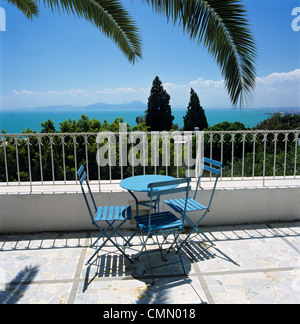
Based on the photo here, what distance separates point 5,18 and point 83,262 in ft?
13.2

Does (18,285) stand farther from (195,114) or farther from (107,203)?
(195,114)

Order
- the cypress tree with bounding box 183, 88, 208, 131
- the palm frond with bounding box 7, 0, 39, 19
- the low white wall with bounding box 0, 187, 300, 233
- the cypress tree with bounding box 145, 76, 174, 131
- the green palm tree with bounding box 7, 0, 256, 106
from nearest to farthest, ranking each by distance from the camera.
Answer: the green palm tree with bounding box 7, 0, 256, 106, the low white wall with bounding box 0, 187, 300, 233, the palm frond with bounding box 7, 0, 39, 19, the cypress tree with bounding box 183, 88, 208, 131, the cypress tree with bounding box 145, 76, 174, 131

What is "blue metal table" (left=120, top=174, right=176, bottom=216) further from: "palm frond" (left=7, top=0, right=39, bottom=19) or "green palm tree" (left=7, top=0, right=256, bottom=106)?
"palm frond" (left=7, top=0, right=39, bottom=19)

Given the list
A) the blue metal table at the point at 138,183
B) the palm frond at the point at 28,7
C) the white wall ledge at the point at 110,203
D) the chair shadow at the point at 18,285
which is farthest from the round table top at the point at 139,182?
the palm frond at the point at 28,7

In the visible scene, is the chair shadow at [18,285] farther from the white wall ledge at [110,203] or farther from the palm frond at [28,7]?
the palm frond at [28,7]

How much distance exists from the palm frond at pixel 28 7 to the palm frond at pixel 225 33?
3.01 meters

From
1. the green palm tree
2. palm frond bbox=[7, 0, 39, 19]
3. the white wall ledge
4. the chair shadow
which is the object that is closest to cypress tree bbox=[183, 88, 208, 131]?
palm frond bbox=[7, 0, 39, 19]

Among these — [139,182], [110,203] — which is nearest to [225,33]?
[139,182]

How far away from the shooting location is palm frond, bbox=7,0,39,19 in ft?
17.4

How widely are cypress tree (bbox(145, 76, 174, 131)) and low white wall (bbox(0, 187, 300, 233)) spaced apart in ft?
72.8

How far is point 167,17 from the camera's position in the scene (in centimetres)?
354

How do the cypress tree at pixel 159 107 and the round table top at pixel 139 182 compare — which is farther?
the cypress tree at pixel 159 107

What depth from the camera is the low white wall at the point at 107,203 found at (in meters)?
4.41
